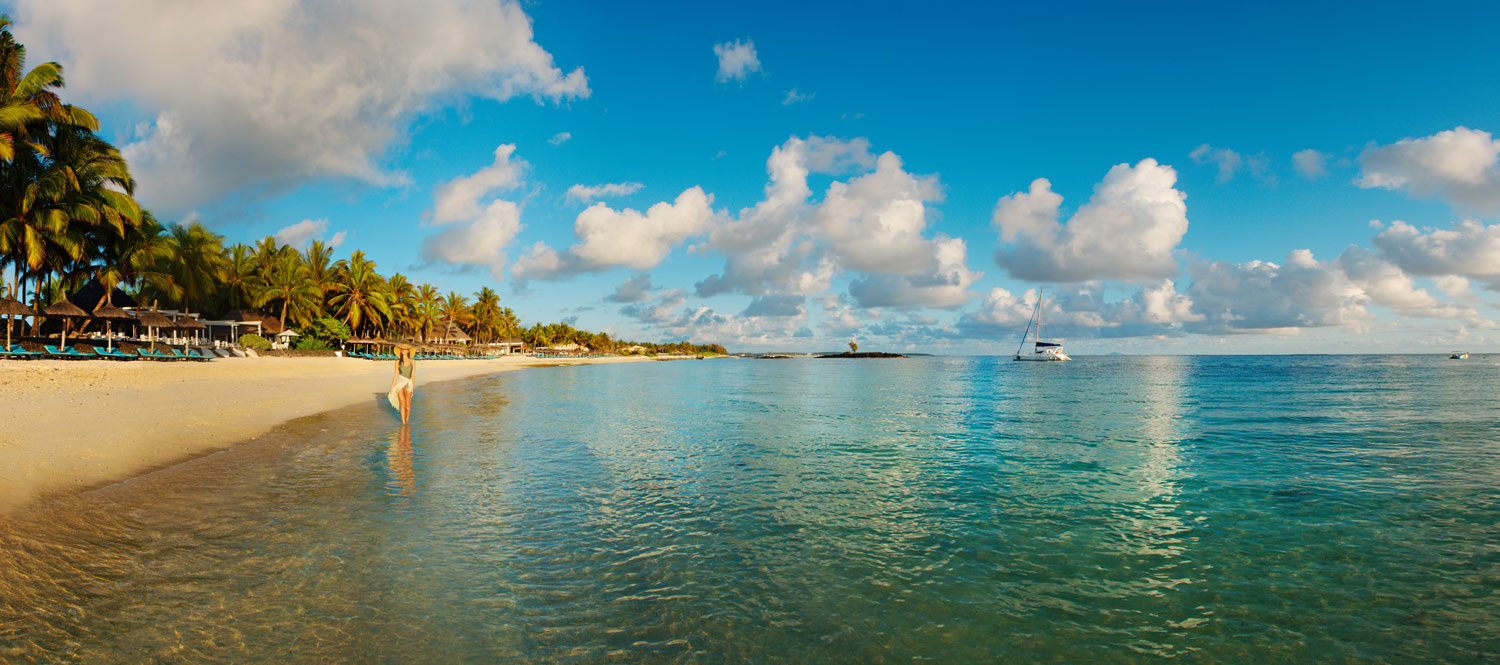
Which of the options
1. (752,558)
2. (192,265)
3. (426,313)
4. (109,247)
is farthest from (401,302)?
(752,558)

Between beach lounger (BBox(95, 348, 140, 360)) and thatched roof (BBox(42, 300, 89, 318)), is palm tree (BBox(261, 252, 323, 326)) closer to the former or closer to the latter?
thatched roof (BBox(42, 300, 89, 318))

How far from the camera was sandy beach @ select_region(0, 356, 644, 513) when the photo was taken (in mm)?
10047

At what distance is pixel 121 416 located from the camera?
15.4 m

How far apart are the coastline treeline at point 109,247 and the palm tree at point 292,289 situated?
139 mm

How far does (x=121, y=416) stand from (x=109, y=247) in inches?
1632

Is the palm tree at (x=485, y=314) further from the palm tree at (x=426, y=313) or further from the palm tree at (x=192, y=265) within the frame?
the palm tree at (x=192, y=265)

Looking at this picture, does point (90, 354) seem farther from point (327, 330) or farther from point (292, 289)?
point (327, 330)

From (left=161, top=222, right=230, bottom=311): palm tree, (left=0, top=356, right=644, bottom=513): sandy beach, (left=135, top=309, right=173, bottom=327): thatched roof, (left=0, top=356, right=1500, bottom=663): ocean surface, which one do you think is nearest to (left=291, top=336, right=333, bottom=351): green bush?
(left=161, top=222, right=230, bottom=311): palm tree

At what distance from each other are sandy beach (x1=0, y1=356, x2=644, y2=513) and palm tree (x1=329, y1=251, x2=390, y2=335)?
1841 inches

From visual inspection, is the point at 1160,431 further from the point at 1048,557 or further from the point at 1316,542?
the point at 1048,557

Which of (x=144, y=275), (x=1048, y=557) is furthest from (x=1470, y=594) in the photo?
(x=144, y=275)

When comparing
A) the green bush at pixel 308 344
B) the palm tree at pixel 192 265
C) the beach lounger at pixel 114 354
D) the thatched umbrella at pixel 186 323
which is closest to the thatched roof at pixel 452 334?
the green bush at pixel 308 344

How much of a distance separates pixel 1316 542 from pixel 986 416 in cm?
1752

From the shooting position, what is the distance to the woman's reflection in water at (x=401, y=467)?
1036 centimetres
